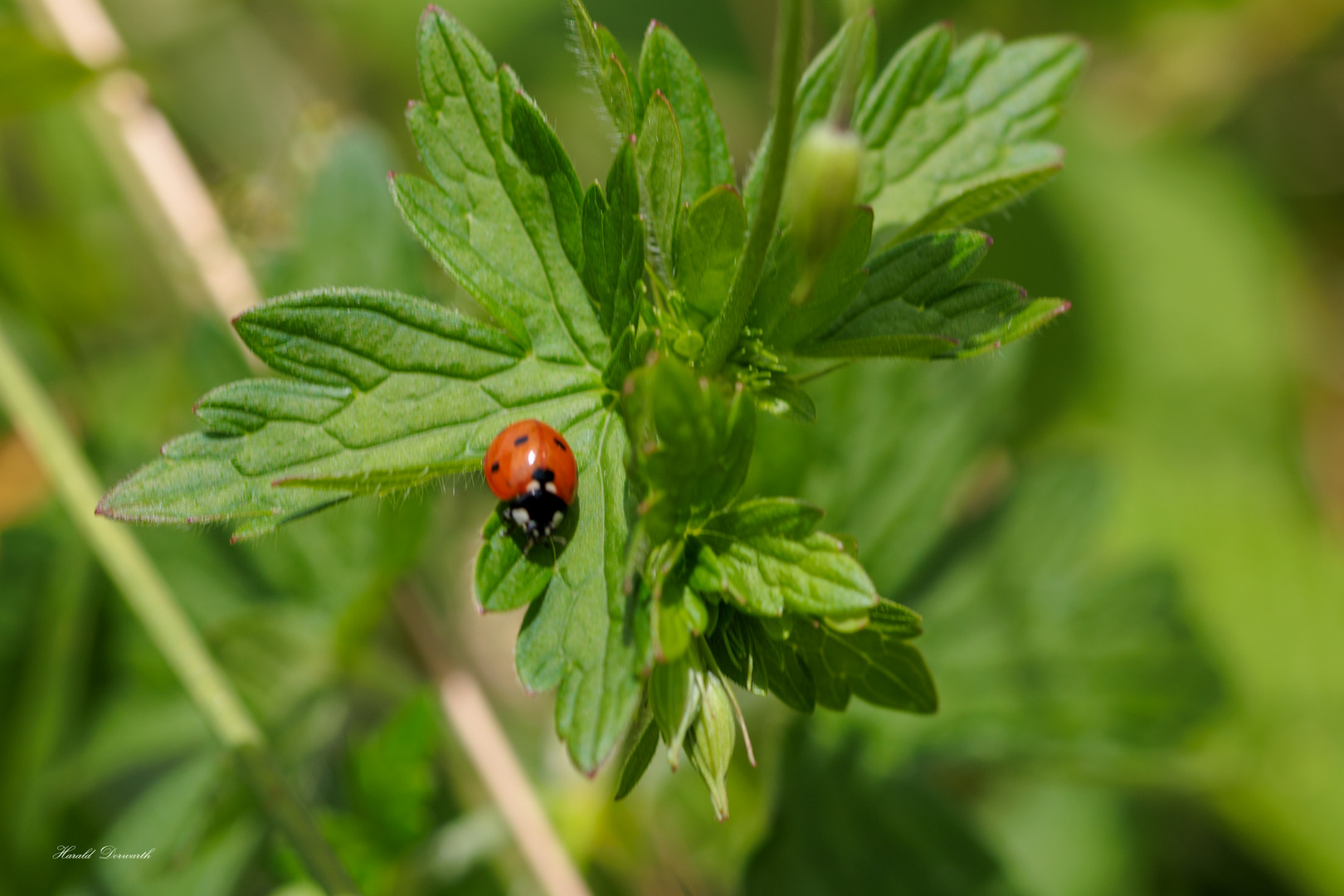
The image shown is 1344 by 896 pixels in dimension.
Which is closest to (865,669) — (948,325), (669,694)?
(669,694)

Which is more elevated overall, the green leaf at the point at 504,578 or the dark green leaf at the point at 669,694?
the green leaf at the point at 504,578

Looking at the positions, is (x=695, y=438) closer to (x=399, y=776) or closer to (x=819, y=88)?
(x=819, y=88)

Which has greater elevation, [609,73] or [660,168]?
[609,73]

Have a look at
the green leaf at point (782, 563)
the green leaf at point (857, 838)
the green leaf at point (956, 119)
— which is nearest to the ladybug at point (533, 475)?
the green leaf at point (782, 563)

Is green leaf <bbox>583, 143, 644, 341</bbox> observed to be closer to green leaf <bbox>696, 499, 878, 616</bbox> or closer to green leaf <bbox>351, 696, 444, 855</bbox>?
green leaf <bbox>696, 499, 878, 616</bbox>

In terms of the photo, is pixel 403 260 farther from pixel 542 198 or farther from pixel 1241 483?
pixel 1241 483

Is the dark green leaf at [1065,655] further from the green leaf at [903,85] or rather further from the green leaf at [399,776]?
the green leaf at [903,85]
